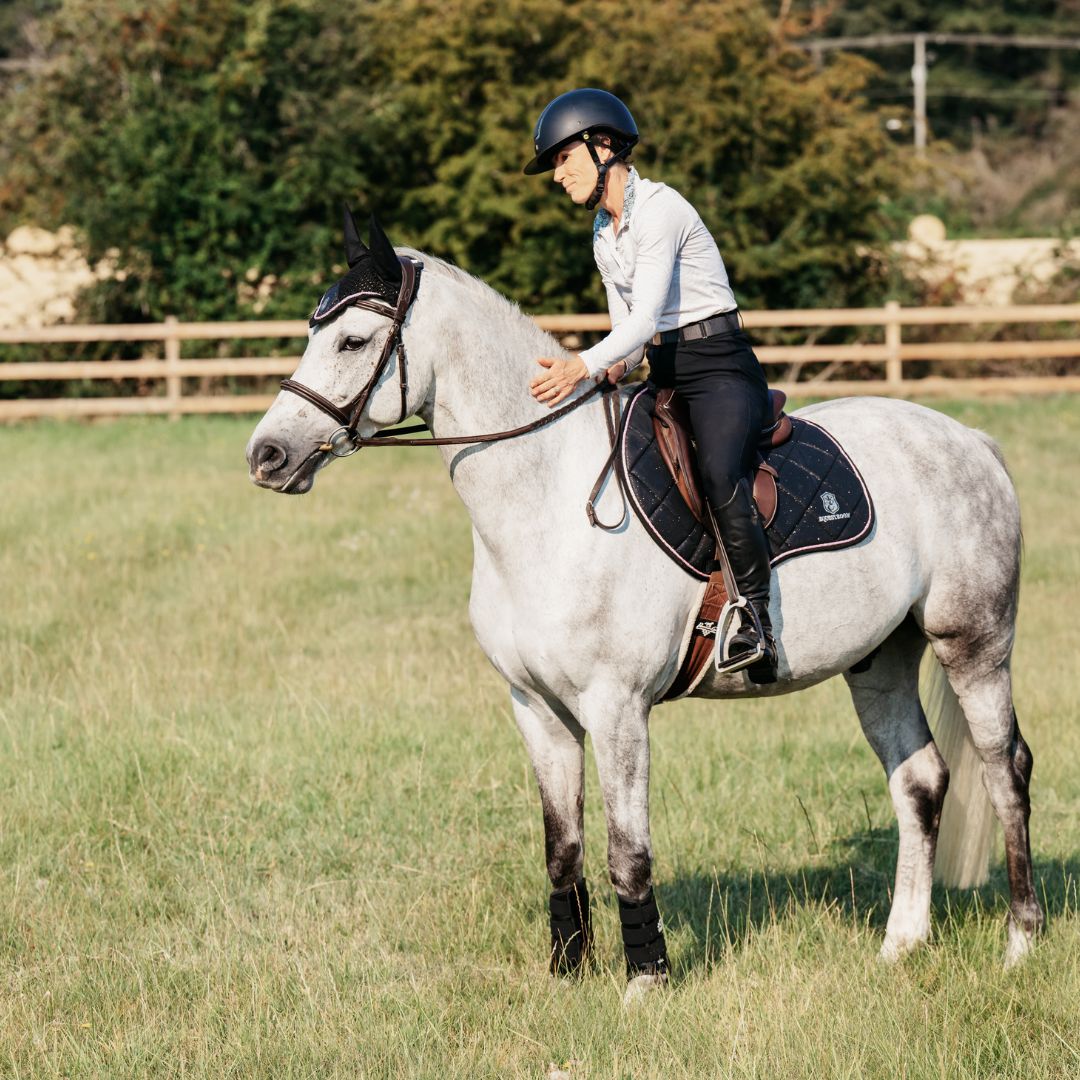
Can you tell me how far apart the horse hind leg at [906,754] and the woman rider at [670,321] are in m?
1.04

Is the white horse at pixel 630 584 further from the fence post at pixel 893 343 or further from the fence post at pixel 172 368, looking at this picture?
the fence post at pixel 172 368

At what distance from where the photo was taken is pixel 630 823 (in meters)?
4.79

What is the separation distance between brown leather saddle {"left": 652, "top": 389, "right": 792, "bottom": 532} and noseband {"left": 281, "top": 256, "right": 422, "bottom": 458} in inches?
37.0

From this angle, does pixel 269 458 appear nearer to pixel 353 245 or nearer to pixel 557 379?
pixel 353 245

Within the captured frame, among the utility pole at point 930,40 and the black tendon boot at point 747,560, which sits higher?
the utility pole at point 930,40

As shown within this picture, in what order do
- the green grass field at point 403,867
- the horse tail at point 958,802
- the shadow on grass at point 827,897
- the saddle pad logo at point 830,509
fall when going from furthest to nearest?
1. the horse tail at point 958,802
2. the shadow on grass at point 827,897
3. the saddle pad logo at point 830,509
4. the green grass field at point 403,867

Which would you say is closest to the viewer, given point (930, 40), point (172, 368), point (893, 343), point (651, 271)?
point (651, 271)

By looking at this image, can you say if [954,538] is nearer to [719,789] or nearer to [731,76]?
[719,789]

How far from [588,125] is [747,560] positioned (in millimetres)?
1544

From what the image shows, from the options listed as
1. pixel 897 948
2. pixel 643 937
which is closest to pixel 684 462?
pixel 643 937

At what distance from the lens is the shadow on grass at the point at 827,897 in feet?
18.0

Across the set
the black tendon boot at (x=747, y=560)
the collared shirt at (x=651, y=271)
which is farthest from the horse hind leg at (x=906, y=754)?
the collared shirt at (x=651, y=271)

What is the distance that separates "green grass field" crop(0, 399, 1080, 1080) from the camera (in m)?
4.49

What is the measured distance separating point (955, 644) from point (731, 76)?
19.1 metres
